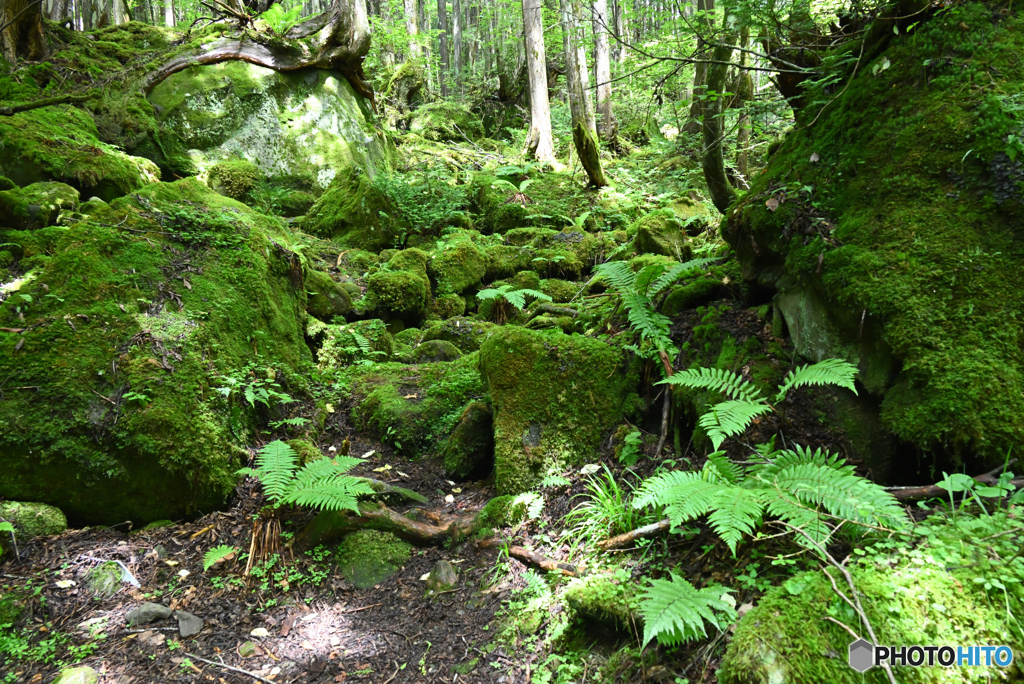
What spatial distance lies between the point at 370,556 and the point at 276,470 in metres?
0.98

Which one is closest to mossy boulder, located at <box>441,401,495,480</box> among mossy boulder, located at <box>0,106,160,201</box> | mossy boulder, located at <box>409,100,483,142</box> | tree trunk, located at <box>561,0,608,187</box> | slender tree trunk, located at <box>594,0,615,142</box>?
mossy boulder, located at <box>0,106,160,201</box>

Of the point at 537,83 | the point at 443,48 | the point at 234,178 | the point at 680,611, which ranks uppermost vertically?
the point at 443,48

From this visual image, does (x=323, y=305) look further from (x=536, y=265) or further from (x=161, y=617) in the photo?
(x=161, y=617)

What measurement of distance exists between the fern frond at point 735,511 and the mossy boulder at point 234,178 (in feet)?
31.5

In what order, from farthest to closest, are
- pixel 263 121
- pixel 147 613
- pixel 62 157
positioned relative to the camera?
pixel 263 121
pixel 62 157
pixel 147 613

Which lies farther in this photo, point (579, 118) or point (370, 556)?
point (579, 118)

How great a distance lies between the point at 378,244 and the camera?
9500 mm

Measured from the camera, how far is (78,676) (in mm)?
2613

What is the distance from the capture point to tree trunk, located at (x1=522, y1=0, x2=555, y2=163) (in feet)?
40.5

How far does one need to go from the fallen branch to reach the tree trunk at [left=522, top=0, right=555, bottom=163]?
1197 centimetres

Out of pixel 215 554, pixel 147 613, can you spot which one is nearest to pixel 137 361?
pixel 215 554

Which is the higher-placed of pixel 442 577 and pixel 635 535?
pixel 635 535

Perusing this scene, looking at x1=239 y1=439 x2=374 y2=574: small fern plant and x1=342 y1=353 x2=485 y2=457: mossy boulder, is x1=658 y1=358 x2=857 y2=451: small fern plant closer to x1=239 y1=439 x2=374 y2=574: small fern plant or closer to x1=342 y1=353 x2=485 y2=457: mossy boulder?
x1=239 y1=439 x2=374 y2=574: small fern plant

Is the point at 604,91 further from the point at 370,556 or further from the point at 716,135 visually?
the point at 370,556
